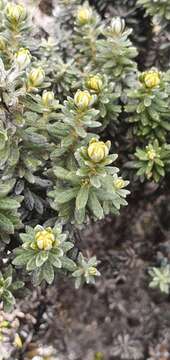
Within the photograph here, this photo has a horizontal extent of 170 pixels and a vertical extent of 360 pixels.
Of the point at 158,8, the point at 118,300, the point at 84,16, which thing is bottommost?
the point at 118,300

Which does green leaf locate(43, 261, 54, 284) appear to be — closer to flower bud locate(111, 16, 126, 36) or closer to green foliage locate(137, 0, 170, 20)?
flower bud locate(111, 16, 126, 36)

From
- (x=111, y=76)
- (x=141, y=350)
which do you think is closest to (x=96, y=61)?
(x=111, y=76)

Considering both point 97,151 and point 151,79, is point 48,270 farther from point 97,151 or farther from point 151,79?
point 151,79

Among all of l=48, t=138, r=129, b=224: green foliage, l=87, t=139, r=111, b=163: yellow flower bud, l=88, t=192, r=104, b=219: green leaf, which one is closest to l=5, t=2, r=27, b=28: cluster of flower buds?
l=48, t=138, r=129, b=224: green foliage

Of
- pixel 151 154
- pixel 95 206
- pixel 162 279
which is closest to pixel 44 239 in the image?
pixel 95 206

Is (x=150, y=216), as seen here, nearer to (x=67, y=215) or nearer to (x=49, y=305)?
(x=49, y=305)

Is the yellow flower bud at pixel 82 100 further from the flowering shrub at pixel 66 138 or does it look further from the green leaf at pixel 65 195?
the green leaf at pixel 65 195
